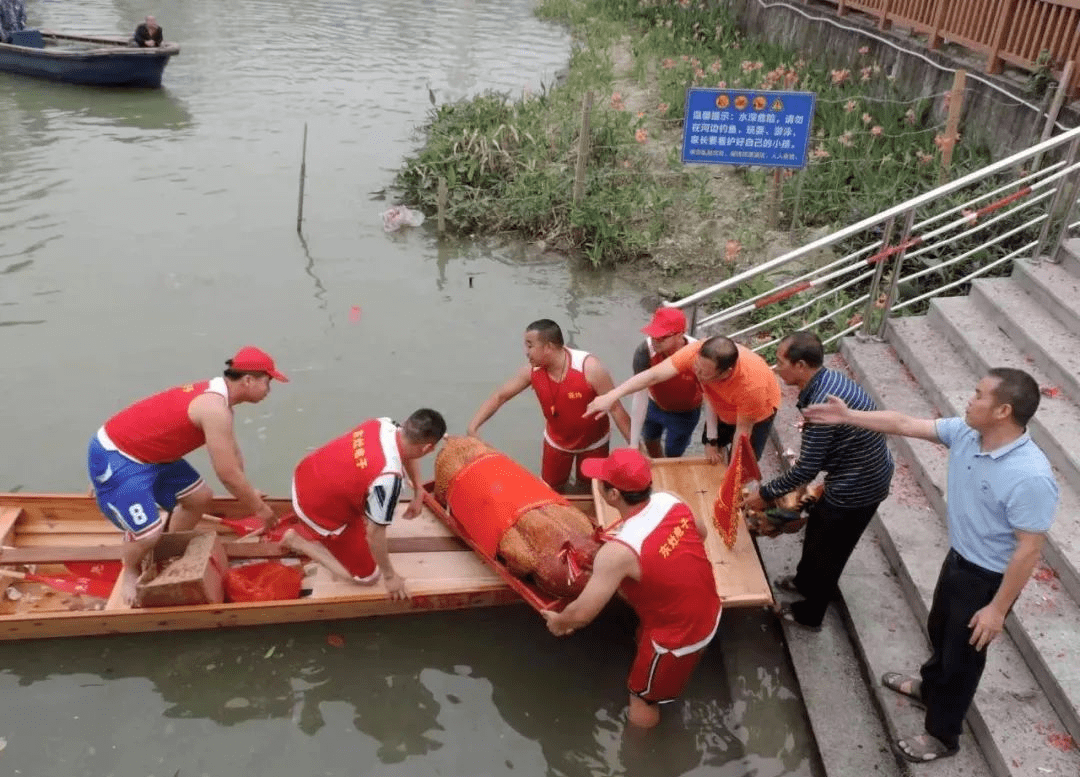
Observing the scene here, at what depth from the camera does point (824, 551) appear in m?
4.64

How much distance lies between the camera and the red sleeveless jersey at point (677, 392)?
566cm

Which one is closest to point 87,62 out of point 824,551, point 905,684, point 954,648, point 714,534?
point 714,534

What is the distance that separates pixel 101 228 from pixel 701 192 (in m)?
8.71

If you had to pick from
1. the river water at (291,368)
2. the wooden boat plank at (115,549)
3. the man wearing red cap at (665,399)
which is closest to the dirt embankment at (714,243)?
the river water at (291,368)

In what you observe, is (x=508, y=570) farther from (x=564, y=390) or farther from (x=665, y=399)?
Answer: (x=665, y=399)

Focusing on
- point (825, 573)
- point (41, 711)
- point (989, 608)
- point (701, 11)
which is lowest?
point (41, 711)

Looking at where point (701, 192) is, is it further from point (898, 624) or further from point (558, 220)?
point (898, 624)

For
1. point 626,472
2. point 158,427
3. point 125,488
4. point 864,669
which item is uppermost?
point 626,472

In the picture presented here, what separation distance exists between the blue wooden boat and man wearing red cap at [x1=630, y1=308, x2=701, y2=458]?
1646cm

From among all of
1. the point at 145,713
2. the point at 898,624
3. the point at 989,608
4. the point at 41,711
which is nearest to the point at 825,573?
the point at 898,624

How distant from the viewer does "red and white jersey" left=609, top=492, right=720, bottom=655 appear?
149 inches

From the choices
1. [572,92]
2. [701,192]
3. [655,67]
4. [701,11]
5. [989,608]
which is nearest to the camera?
[989,608]

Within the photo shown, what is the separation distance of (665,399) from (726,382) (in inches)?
36.9

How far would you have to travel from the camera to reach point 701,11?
793 inches
